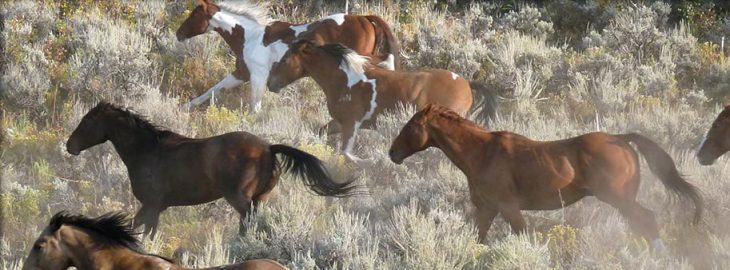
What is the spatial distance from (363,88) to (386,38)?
204cm

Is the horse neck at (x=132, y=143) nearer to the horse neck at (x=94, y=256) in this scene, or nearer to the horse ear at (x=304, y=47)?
the horse neck at (x=94, y=256)

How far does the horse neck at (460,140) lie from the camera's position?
333 inches

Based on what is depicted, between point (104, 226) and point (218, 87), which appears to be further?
point (218, 87)

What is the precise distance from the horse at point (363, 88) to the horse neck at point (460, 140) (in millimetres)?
2587

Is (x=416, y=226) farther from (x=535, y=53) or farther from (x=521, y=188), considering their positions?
(x=535, y=53)

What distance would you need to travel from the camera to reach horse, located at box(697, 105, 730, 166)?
9.03 meters

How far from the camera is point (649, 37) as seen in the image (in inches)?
571

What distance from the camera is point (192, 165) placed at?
8.68 metres

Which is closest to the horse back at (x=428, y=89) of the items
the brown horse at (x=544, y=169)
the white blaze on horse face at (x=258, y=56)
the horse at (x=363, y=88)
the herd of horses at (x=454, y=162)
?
the horse at (x=363, y=88)

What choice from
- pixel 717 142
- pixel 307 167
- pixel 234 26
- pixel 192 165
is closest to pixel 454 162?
pixel 307 167

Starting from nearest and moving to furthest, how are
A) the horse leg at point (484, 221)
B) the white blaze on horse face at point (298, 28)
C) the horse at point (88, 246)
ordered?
the horse at point (88, 246)
the horse leg at point (484, 221)
the white blaze on horse face at point (298, 28)

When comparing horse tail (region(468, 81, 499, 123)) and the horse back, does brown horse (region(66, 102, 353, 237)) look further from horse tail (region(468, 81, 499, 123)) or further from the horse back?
horse tail (region(468, 81, 499, 123))

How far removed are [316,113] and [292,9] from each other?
358cm

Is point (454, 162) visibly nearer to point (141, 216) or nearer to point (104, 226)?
point (141, 216)
